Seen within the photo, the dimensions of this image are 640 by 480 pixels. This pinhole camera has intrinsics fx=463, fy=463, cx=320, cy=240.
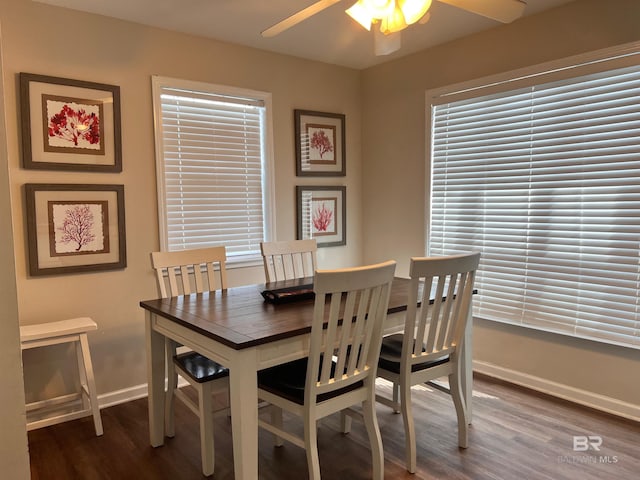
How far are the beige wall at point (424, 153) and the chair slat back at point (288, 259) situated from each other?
1059 mm

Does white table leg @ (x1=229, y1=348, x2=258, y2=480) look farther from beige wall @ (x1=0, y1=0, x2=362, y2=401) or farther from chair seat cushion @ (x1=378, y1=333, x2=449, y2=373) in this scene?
beige wall @ (x1=0, y1=0, x2=362, y2=401)

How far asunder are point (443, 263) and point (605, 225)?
130 centimetres

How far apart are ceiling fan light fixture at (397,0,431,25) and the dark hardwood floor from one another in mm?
2017

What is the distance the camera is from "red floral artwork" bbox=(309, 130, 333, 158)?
152 inches

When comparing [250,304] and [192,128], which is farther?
[192,128]

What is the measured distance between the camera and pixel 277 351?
1812 mm

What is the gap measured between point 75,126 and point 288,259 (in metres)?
1.51

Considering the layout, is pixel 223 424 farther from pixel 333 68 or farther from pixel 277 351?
pixel 333 68

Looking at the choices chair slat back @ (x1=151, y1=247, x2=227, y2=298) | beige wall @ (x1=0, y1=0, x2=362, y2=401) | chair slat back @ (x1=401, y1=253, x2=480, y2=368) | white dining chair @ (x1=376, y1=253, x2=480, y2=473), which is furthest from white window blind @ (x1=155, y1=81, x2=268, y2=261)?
chair slat back @ (x1=401, y1=253, x2=480, y2=368)

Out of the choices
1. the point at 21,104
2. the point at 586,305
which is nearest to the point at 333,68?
the point at 21,104

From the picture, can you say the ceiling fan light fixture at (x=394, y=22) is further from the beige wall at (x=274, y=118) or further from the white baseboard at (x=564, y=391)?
the white baseboard at (x=564, y=391)

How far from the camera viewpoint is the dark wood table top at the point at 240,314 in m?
1.77

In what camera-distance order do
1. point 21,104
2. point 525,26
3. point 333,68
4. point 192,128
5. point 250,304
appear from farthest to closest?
point 333,68, point 192,128, point 525,26, point 21,104, point 250,304

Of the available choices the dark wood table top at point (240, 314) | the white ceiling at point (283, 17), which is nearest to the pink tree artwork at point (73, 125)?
the white ceiling at point (283, 17)
